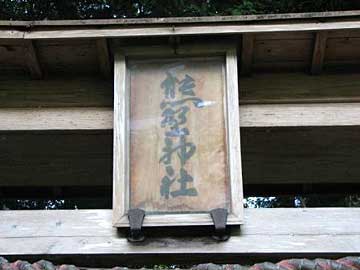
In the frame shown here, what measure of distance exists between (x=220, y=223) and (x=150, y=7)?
3.02 meters

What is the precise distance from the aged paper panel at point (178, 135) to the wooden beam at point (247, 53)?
145 mm

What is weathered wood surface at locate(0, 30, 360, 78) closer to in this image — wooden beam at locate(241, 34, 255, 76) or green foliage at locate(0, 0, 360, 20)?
wooden beam at locate(241, 34, 255, 76)

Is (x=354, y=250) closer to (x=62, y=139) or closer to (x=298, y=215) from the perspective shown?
(x=298, y=215)

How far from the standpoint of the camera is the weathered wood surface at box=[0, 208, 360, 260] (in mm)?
2732

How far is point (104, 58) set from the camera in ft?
10.9

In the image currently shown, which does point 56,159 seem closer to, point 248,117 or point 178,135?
point 178,135

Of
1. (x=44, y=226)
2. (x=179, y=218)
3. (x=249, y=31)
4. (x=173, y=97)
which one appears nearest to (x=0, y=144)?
(x=44, y=226)

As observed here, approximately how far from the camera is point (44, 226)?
9.39ft

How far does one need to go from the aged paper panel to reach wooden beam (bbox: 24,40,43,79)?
51cm

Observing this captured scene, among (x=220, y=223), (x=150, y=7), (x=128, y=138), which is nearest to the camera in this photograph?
(x=220, y=223)

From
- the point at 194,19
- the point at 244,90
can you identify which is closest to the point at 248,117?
the point at 244,90

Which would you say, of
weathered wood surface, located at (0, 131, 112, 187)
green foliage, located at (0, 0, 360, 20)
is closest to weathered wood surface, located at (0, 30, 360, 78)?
weathered wood surface, located at (0, 131, 112, 187)

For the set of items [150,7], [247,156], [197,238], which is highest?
[150,7]

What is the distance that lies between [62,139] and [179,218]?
1.03m
